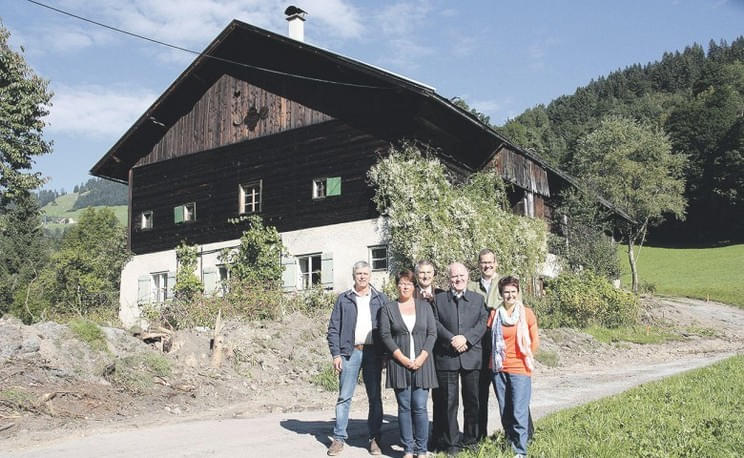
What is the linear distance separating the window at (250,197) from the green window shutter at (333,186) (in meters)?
3.04

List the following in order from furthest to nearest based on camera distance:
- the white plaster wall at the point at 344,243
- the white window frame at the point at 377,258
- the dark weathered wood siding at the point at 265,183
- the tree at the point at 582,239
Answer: the tree at the point at 582,239 → the dark weathered wood siding at the point at 265,183 → the white plaster wall at the point at 344,243 → the white window frame at the point at 377,258

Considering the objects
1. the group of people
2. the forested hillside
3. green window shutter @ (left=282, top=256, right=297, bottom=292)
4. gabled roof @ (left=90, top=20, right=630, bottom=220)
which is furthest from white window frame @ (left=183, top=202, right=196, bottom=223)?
the forested hillside

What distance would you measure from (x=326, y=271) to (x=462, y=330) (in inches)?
559

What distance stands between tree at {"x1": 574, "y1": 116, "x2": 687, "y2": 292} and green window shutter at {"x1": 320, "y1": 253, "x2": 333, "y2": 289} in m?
29.0

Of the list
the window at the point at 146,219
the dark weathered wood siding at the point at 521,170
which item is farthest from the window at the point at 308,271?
the window at the point at 146,219

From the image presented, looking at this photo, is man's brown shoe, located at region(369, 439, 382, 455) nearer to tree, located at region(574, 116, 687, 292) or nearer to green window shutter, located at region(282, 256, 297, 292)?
green window shutter, located at region(282, 256, 297, 292)

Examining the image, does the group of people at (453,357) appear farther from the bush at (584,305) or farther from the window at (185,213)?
the window at (185,213)

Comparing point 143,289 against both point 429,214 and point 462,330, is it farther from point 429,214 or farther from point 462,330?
point 462,330

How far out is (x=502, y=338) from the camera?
6.55m

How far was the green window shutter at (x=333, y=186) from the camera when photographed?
21.0 metres

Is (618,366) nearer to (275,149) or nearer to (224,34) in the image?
(275,149)

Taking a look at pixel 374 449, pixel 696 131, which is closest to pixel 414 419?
pixel 374 449

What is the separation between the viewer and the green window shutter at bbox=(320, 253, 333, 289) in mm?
20547

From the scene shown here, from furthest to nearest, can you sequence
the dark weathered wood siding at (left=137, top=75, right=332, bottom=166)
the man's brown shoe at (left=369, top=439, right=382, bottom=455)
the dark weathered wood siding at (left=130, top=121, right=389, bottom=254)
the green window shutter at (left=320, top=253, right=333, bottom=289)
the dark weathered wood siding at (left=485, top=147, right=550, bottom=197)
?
the dark weathered wood siding at (left=485, top=147, right=550, bottom=197)
the dark weathered wood siding at (left=137, top=75, right=332, bottom=166)
the dark weathered wood siding at (left=130, top=121, right=389, bottom=254)
the green window shutter at (left=320, top=253, right=333, bottom=289)
the man's brown shoe at (left=369, top=439, right=382, bottom=455)
